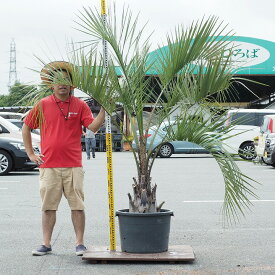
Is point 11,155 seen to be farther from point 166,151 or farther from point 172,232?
point 166,151

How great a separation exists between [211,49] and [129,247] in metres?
2.03

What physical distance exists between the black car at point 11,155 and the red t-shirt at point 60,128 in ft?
41.4

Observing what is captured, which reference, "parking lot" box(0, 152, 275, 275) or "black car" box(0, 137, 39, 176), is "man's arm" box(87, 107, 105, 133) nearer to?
"parking lot" box(0, 152, 275, 275)

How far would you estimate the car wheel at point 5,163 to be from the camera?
20.4 metres

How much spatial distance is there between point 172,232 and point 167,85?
8.67ft

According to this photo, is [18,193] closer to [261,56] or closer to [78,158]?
[78,158]

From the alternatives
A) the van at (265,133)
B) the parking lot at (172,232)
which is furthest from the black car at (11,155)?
the van at (265,133)

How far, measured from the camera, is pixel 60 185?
788cm

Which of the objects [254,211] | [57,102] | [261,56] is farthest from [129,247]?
[261,56]

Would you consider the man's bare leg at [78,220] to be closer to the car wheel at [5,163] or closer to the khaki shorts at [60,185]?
the khaki shorts at [60,185]

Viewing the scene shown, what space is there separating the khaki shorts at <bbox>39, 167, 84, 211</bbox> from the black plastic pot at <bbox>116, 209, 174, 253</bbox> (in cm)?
45

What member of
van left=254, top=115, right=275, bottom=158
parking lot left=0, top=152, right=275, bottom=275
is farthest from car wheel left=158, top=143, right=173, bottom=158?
parking lot left=0, top=152, right=275, bottom=275

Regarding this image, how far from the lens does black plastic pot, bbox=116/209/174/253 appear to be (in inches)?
302

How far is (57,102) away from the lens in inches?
308
